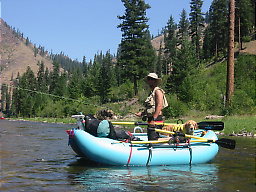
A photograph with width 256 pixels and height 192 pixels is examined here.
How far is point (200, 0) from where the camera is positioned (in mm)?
67312

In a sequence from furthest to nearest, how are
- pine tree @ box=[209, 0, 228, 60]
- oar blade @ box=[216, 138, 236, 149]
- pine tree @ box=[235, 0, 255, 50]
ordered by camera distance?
pine tree @ box=[209, 0, 228, 60]
pine tree @ box=[235, 0, 255, 50]
oar blade @ box=[216, 138, 236, 149]

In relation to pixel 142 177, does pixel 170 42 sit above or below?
above

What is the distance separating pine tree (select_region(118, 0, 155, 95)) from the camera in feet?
156

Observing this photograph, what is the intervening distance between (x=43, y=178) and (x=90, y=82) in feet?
213

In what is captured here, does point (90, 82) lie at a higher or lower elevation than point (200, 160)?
higher

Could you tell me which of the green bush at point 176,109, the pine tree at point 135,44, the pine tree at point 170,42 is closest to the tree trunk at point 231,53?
the green bush at point 176,109

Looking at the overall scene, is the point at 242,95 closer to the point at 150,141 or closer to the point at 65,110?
the point at 150,141

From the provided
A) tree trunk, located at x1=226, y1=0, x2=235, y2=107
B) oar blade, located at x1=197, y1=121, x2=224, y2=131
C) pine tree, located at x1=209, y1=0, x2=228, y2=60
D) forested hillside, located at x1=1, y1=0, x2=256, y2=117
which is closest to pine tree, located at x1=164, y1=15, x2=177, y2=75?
forested hillside, located at x1=1, y1=0, x2=256, y2=117

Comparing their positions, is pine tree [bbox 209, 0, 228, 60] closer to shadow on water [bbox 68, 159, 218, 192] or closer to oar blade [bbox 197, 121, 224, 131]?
oar blade [bbox 197, 121, 224, 131]

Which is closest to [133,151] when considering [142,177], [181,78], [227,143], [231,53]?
[142,177]

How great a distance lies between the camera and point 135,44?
158ft

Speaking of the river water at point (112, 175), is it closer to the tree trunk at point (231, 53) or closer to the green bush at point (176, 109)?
the tree trunk at point (231, 53)

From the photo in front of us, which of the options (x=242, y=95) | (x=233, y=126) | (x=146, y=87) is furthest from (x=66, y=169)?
(x=146, y=87)

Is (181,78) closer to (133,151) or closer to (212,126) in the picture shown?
(212,126)
